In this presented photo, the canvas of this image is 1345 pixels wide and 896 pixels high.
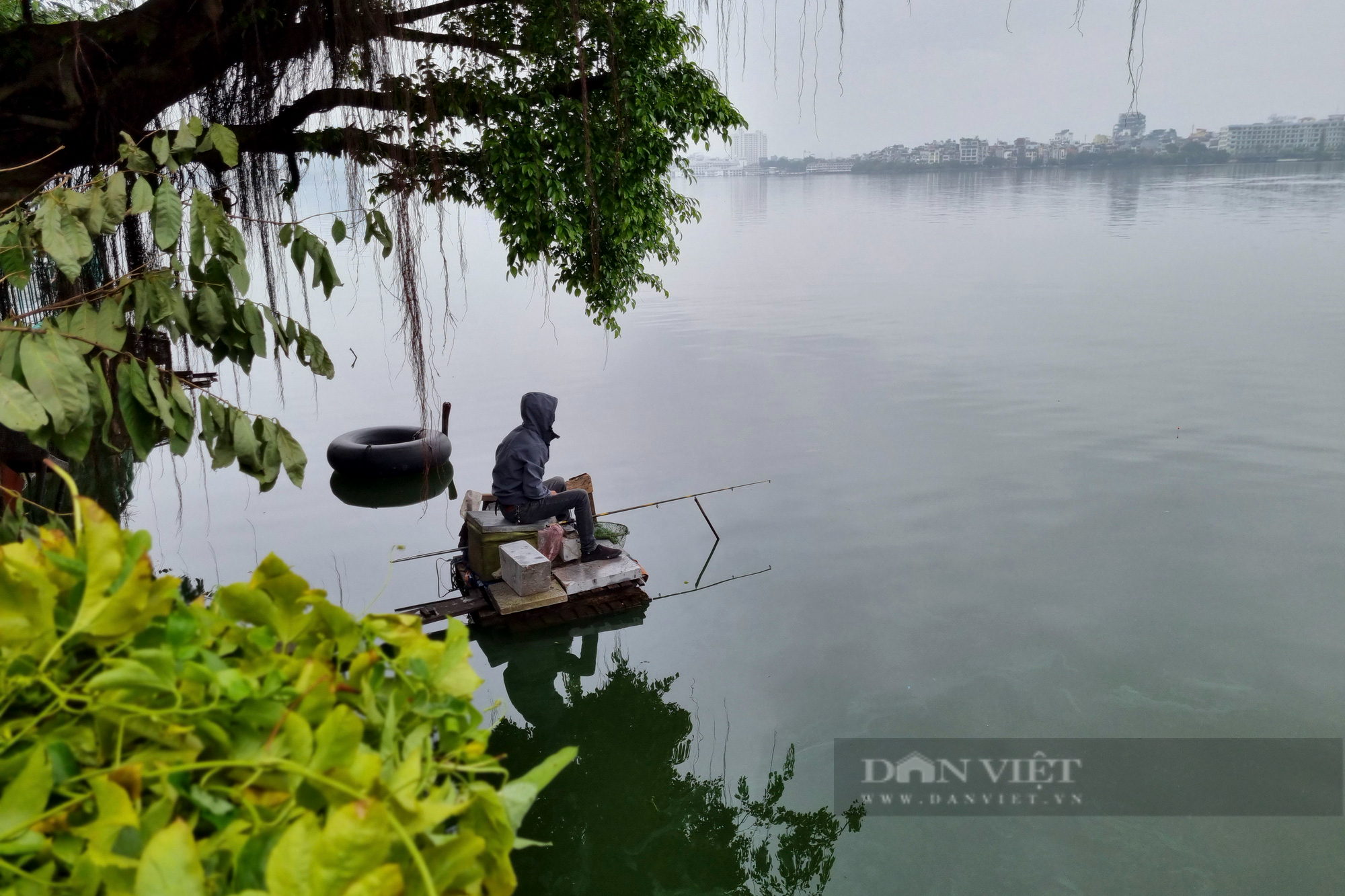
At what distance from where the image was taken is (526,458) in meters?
5.43

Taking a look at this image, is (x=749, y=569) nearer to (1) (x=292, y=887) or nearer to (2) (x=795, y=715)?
(2) (x=795, y=715)

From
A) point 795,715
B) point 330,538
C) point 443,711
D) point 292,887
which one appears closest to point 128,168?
point 443,711

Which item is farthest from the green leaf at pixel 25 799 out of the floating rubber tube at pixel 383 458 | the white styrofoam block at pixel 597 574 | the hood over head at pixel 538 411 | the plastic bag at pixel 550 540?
the floating rubber tube at pixel 383 458

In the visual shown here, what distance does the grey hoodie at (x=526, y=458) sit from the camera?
17.9 ft

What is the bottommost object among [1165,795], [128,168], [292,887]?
[1165,795]

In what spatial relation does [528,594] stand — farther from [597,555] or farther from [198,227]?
[198,227]

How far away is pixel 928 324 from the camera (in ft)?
53.9

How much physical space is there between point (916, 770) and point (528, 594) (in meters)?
2.24

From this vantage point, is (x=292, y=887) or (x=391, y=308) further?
(x=391, y=308)

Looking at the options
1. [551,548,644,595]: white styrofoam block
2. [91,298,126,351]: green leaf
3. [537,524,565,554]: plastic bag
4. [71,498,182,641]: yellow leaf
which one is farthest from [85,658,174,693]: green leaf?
[537,524,565,554]: plastic bag

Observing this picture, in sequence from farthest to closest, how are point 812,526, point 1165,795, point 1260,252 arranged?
point 1260,252 < point 812,526 < point 1165,795

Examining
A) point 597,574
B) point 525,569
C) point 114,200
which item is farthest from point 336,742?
point 597,574

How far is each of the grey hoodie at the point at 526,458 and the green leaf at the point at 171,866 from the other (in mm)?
4960

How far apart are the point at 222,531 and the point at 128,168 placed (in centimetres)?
610
